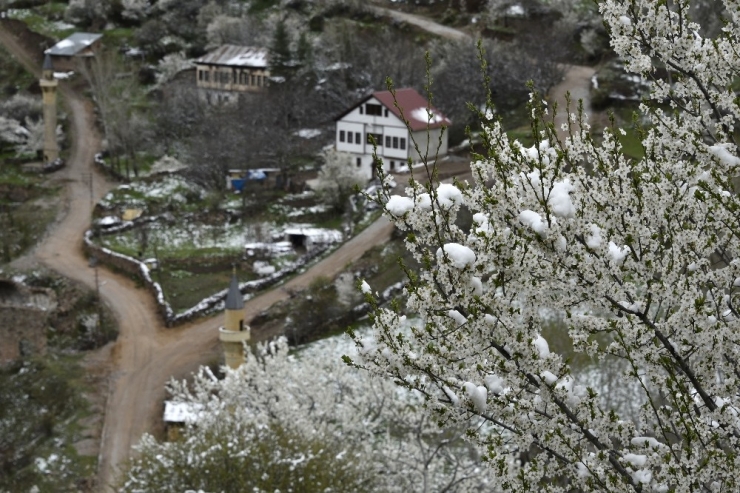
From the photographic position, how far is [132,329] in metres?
38.0

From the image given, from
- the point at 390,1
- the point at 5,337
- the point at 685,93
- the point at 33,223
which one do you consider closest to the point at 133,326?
the point at 5,337

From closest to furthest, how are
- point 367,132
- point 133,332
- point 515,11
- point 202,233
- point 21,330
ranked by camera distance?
point 21,330, point 133,332, point 202,233, point 367,132, point 515,11

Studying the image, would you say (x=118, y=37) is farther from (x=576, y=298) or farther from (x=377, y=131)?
(x=576, y=298)

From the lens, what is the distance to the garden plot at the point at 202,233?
140 feet

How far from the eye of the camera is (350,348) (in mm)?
33656

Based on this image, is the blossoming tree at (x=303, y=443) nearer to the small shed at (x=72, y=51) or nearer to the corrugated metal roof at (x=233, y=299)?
the corrugated metal roof at (x=233, y=299)

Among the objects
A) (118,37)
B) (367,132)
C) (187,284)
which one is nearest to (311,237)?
(187,284)

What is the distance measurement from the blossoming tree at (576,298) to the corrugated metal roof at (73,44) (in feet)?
234

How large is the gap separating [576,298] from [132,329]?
3244cm

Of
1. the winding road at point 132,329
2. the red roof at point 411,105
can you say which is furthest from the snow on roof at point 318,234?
the red roof at point 411,105

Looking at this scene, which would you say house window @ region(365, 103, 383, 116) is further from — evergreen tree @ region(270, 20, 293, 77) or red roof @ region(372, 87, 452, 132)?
evergreen tree @ region(270, 20, 293, 77)

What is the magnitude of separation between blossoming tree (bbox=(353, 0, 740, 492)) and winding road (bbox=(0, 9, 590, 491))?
15937 millimetres

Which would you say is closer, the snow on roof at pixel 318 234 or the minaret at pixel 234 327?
the minaret at pixel 234 327

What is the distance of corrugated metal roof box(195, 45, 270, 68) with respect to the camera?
66750mm
